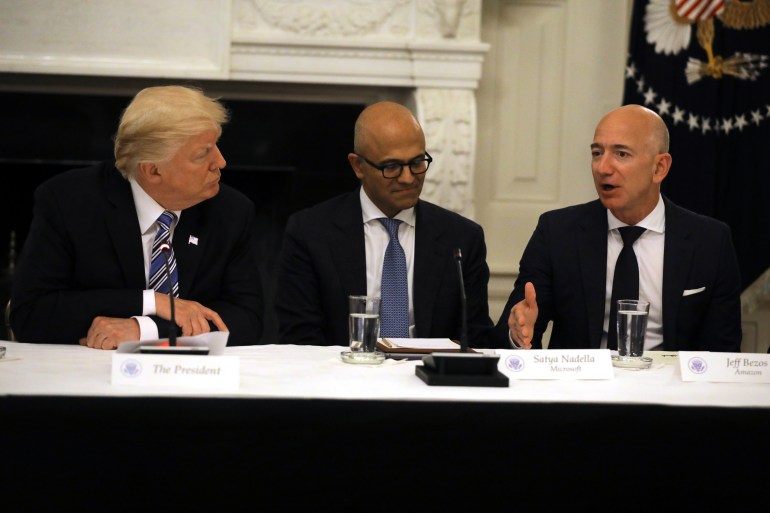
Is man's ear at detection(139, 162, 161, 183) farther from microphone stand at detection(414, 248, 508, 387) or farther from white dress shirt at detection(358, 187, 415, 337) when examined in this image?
microphone stand at detection(414, 248, 508, 387)

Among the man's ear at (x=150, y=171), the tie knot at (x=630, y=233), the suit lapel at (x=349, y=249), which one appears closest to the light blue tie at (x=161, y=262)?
the man's ear at (x=150, y=171)

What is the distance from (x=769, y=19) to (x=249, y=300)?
2.99m

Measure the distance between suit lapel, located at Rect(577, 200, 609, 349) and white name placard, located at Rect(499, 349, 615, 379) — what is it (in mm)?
838

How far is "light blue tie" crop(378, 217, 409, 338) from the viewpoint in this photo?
2.81 m

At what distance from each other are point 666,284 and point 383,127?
3.08 feet

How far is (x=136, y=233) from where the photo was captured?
2510 mm

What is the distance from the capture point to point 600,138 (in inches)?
116

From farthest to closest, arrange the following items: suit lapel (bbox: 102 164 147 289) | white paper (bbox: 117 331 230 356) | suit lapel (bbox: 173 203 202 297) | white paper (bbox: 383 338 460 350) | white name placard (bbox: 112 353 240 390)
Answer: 1. suit lapel (bbox: 173 203 202 297)
2. suit lapel (bbox: 102 164 147 289)
3. white paper (bbox: 383 338 460 350)
4. white paper (bbox: 117 331 230 356)
5. white name placard (bbox: 112 353 240 390)

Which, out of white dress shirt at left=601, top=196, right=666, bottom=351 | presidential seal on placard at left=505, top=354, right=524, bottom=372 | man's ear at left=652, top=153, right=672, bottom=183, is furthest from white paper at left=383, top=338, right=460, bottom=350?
man's ear at left=652, top=153, right=672, bottom=183

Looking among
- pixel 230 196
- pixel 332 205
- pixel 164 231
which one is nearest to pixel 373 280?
pixel 332 205

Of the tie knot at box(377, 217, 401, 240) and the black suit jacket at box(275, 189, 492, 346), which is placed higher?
the tie knot at box(377, 217, 401, 240)

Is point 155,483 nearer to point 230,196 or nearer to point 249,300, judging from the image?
point 249,300

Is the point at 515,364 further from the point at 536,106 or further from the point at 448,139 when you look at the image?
the point at 536,106

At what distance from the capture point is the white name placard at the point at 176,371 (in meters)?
1.71
